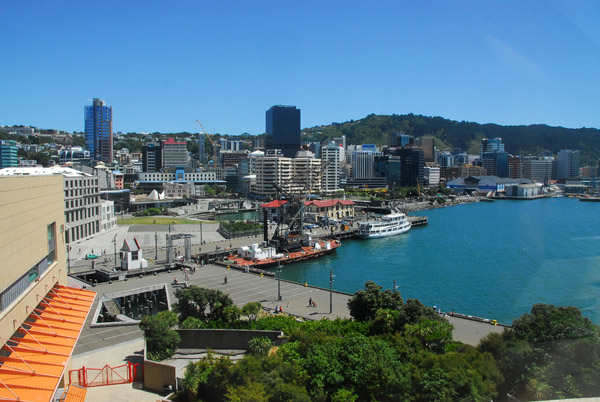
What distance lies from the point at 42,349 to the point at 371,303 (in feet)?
17.9

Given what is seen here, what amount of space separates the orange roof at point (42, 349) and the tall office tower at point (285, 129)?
67195 millimetres

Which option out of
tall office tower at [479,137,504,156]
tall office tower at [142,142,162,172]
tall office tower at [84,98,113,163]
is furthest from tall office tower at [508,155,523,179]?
tall office tower at [84,98,113,163]

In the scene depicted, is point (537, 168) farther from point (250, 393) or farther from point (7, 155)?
point (250, 393)

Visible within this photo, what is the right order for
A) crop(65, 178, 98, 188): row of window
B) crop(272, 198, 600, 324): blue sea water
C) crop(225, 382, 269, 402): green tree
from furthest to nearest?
1. crop(65, 178, 98, 188): row of window
2. crop(272, 198, 600, 324): blue sea water
3. crop(225, 382, 269, 402): green tree

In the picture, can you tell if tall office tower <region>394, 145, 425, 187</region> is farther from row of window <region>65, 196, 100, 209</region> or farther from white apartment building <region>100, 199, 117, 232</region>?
row of window <region>65, 196, 100, 209</region>

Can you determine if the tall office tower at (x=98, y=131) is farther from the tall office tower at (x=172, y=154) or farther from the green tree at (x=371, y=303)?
the green tree at (x=371, y=303)

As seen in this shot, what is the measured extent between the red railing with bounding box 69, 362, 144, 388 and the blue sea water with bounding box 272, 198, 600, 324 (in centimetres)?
813

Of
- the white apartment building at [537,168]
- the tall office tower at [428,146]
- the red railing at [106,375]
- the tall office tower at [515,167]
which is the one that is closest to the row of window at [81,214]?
the red railing at [106,375]

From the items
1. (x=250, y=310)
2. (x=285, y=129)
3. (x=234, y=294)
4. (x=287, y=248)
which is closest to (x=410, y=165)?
(x=285, y=129)

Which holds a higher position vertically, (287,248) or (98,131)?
(98,131)

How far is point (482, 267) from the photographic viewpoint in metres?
17.2

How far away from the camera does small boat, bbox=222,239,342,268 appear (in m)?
17.1

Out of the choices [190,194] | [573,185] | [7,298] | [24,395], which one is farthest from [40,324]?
[573,185]

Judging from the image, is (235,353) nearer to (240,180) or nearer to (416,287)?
(416,287)
